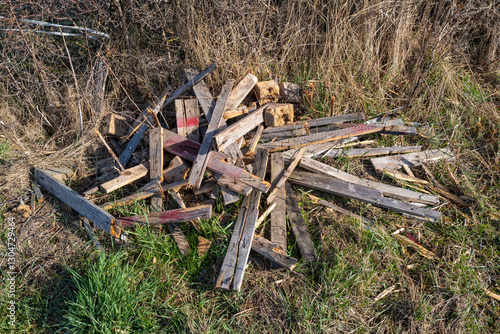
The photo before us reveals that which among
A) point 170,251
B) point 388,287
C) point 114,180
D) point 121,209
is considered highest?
point 114,180

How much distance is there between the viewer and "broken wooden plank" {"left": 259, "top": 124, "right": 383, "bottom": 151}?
3.75m

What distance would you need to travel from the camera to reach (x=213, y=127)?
3639mm

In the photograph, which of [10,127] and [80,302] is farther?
[10,127]

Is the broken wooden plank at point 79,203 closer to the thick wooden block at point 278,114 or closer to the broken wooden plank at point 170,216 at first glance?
the broken wooden plank at point 170,216

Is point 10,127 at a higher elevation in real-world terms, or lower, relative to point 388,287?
higher

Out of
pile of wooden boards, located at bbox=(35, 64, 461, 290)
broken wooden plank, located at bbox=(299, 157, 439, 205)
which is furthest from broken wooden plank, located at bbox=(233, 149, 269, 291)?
broken wooden plank, located at bbox=(299, 157, 439, 205)

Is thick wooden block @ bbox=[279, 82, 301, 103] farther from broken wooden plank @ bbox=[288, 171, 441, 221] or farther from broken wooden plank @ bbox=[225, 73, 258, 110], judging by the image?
broken wooden plank @ bbox=[288, 171, 441, 221]

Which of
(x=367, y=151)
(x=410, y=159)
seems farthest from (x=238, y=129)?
(x=410, y=159)

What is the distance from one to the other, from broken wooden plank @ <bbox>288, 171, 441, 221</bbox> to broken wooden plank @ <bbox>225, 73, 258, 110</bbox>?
1.15 meters

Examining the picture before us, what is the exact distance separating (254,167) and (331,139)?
1.03m

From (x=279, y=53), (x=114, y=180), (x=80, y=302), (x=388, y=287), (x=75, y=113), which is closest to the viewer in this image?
(x=80, y=302)

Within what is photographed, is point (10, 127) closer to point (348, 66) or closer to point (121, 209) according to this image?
point (121, 209)

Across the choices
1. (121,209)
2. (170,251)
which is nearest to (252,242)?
(170,251)

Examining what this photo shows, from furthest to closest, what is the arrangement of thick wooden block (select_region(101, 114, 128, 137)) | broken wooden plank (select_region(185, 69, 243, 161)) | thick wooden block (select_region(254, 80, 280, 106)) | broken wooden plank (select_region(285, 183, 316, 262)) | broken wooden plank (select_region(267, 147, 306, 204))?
thick wooden block (select_region(254, 80, 280, 106)) → thick wooden block (select_region(101, 114, 128, 137)) → broken wooden plank (select_region(185, 69, 243, 161)) → broken wooden plank (select_region(267, 147, 306, 204)) → broken wooden plank (select_region(285, 183, 316, 262))
